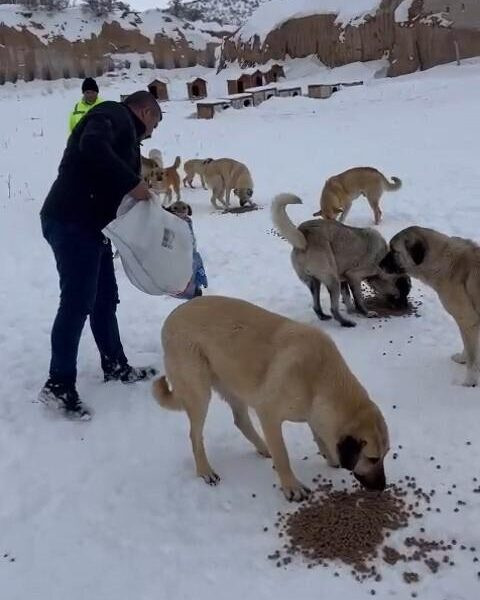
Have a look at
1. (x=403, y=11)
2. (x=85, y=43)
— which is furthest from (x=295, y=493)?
(x=85, y=43)

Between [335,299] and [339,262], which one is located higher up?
[339,262]

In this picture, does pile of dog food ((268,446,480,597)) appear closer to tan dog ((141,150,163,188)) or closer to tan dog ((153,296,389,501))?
tan dog ((153,296,389,501))

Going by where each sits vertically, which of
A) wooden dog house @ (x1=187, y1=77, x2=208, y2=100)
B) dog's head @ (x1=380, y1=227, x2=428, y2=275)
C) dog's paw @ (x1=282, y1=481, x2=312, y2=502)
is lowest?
dog's paw @ (x1=282, y1=481, x2=312, y2=502)

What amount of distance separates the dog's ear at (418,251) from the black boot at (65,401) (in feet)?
9.11

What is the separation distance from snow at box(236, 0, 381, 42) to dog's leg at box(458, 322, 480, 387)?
108 ft

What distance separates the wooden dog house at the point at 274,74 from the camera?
36031mm

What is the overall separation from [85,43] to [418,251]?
4408 centimetres

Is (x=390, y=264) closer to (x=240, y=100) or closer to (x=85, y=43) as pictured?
(x=240, y=100)

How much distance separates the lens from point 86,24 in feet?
145

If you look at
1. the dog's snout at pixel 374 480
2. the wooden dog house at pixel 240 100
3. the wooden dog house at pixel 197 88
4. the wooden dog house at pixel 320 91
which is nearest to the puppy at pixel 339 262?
the dog's snout at pixel 374 480

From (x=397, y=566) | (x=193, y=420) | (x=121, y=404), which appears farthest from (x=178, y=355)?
(x=397, y=566)

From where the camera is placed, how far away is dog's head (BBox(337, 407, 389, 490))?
10.5 ft

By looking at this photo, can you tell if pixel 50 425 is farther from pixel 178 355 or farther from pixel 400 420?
pixel 400 420

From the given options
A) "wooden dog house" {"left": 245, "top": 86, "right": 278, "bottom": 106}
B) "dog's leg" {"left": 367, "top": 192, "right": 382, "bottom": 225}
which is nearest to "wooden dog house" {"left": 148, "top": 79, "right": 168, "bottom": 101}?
"wooden dog house" {"left": 245, "top": 86, "right": 278, "bottom": 106}
